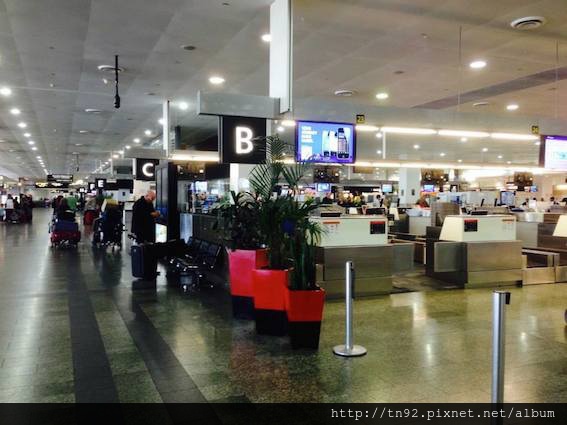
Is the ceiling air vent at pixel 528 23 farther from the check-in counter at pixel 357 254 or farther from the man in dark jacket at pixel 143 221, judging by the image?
the man in dark jacket at pixel 143 221

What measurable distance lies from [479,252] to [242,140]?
4.39 meters

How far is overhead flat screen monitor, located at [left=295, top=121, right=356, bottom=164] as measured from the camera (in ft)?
23.6

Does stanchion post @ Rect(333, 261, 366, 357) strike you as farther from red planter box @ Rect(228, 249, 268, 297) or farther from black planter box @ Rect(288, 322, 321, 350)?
red planter box @ Rect(228, 249, 268, 297)

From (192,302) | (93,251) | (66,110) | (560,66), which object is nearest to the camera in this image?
(192,302)

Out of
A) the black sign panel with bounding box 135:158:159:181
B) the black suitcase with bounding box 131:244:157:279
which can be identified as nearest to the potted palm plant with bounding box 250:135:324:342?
the black suitcase with bounding box 131:244:157:279

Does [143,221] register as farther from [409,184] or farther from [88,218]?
[409,184]

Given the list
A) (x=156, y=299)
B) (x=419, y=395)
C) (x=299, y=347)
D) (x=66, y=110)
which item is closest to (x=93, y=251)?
(x=66, y=110)

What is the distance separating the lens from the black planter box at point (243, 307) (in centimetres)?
561

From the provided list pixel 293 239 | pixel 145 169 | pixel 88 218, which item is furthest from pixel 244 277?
pixel 88 218

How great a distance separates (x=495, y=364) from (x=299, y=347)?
6.69ft

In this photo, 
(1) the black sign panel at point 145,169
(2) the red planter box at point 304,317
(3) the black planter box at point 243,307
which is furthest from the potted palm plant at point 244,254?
(1) the black sign panel at point 145,169

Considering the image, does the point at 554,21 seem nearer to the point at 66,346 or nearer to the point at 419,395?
the point at 419,395

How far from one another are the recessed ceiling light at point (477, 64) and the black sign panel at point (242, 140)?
473 cm

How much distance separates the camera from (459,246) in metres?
7.69
